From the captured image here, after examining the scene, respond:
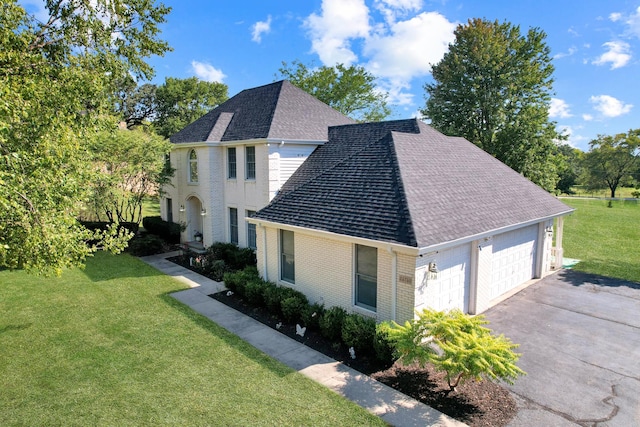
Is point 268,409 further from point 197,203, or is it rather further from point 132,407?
point 197,203

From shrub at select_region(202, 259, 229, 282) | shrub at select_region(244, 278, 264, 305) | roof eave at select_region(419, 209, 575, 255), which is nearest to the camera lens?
roof eave at select_region(419, 209, 575, 255)

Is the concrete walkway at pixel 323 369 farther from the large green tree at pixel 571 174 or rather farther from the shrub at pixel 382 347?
the large green tree at pixel 571 174

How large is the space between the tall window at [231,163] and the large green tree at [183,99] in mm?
37726

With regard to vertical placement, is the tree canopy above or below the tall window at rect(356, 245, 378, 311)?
above

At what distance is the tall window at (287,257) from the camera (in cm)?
1288

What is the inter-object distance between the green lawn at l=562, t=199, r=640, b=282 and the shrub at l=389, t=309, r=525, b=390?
12.5m

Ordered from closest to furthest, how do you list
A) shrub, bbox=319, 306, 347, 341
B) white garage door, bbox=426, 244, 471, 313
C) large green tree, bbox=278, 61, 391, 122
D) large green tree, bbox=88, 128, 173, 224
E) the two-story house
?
shrub, bbox=319, 306, 347, 341 → white garage door, bbox=426, 244, 471, 313 → the two-story house → large green tree, bbox=88, 128, 173, 224 → large green tree, bbox=278, 61, 391, 122

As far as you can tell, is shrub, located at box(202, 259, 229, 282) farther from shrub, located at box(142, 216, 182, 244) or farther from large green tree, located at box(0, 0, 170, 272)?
large green tree, located at box(0, 0, 170, 272)

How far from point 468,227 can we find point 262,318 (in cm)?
656

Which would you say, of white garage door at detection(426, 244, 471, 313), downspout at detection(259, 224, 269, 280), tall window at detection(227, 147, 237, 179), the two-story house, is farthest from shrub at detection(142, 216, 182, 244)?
white garage door at detection(426, 244, 471, 313)

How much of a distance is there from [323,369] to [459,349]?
3271mm

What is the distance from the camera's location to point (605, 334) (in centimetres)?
1054

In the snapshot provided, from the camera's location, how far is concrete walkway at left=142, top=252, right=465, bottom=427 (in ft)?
23.6

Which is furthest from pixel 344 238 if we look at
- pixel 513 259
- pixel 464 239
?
pixel 513 259
